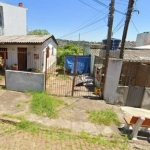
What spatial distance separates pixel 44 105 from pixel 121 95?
4077mm

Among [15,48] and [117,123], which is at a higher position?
[15,48]

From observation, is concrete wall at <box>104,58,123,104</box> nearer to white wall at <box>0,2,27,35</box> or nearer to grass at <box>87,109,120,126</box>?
grass at <box>87,109,120,126</box>

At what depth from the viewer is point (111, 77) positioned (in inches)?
282

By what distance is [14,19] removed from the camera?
18047 millimetres

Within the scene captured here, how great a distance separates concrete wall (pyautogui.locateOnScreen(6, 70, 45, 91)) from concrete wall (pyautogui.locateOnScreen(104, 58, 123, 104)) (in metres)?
3.40

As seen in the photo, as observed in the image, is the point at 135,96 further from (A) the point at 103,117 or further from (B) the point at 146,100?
(A) the point at 103,117

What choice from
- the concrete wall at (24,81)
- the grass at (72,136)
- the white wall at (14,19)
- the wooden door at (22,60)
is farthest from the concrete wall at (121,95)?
the white wall at (14,19)

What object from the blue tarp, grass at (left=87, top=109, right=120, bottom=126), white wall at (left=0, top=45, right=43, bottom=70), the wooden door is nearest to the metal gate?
grass at (left=87, top=109, right=120, bottom=126)

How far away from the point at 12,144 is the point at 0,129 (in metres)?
0.98

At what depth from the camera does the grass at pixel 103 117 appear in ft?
18.2

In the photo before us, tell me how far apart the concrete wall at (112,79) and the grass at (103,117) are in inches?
49.4

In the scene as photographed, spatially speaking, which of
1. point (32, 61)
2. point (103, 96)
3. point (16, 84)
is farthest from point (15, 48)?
point (103, 96)

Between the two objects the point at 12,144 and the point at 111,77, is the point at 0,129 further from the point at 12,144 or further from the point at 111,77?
the point at 111,77

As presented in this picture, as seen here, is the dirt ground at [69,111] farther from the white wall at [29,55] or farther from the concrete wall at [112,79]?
the white wall at [29,55]
